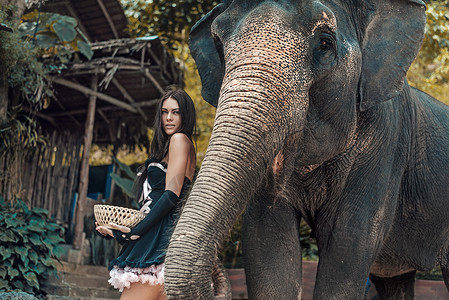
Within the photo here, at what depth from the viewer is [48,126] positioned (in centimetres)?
1227

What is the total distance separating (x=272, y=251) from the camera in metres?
3.96

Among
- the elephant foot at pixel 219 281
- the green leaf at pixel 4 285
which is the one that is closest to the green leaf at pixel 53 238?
the green leaf at pixel 4 285

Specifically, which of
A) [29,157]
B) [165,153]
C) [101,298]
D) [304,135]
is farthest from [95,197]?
[304,135]

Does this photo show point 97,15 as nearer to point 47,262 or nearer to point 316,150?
point 47,262

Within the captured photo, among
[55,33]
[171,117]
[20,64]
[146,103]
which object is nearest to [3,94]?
[20,64]

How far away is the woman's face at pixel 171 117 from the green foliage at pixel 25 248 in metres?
3.63

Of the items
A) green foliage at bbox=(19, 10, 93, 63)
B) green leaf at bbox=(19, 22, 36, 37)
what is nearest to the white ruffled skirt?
green foliage at bbox=(19, 10, 93, 63)

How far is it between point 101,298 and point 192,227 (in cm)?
648

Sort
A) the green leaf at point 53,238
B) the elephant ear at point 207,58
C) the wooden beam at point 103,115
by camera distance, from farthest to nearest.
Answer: the wooden beam at point 103,115 < the green leaf at point 53,238 < the elephant ear at point 207,58

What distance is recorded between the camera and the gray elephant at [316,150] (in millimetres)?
2881

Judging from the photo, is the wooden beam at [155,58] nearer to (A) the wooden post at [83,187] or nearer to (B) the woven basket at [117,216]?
(A) the wooden post at [83,187]

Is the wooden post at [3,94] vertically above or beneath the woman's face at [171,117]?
above

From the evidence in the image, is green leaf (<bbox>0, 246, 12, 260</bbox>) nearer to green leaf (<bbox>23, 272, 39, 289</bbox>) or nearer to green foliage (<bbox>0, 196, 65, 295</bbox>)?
green foliage (<bbox>0, 196, 65, 295</bbox>)

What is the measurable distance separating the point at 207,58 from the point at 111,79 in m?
6.87
